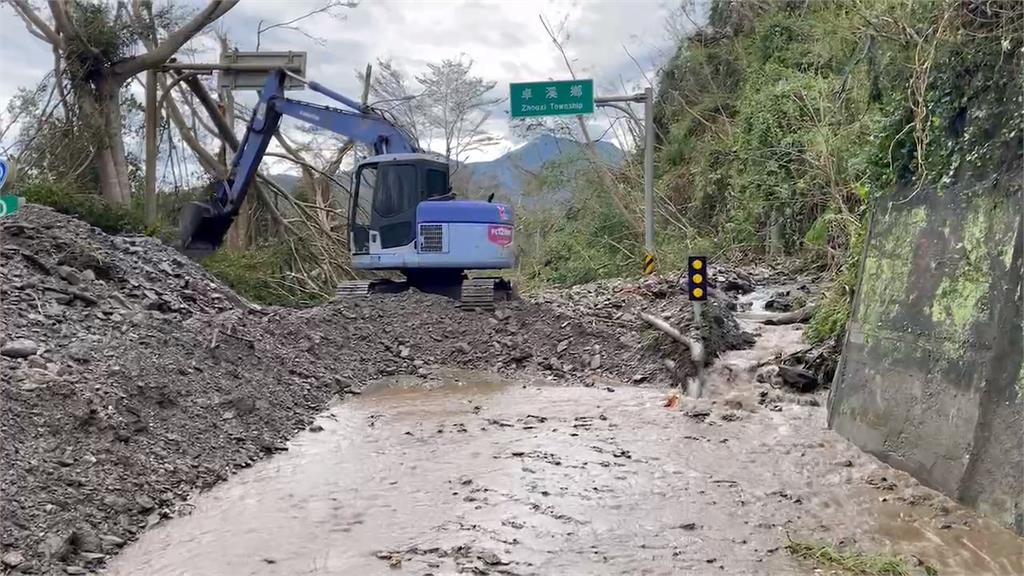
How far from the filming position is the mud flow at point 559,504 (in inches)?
181

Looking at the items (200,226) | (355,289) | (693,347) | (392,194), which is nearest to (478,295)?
(392,194)

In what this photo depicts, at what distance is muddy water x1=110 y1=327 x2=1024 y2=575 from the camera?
4.60 metres

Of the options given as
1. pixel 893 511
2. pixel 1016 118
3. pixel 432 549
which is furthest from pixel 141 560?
pixel 1016 118

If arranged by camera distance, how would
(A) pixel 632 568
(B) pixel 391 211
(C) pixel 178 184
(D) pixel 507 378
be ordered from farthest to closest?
(C) pixel 178 184, (B) pixel 391 211, (D) pixel 507 378, (A) pixel 632 568

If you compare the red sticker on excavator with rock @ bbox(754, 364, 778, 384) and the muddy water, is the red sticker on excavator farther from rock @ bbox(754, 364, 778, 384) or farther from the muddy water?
rock @ bbox(754, 364, 778, 384)

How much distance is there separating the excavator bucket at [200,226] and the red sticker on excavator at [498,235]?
15.2 feet

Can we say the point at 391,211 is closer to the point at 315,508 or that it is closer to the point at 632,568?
the point at 315,508

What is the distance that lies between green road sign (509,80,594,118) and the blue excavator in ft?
9.06

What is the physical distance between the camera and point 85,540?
4.63 m

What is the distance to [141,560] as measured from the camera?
463 centimetres

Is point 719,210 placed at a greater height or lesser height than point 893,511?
greater

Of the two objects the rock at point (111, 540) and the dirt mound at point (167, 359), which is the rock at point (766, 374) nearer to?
the dirt mound at point (167, 359)

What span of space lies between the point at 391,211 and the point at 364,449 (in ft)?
20.2

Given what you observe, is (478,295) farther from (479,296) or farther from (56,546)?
(56,546)
